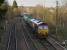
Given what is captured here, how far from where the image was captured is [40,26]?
26.6 m

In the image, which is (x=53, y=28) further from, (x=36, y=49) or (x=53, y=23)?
(x=36, y=49)

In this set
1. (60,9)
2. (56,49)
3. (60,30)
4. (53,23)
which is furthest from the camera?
(60,9)

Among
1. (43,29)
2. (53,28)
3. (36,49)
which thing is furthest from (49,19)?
(36,49)

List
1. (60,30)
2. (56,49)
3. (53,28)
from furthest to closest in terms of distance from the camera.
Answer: (53,28) < (60,30) < (56,49)

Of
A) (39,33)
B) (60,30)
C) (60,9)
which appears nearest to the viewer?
(39,33)

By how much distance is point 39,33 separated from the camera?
26.2 m

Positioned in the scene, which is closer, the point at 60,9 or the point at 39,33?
the point at 39,33

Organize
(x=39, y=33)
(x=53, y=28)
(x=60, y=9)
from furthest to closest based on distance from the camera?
(x=60, y=9) → (x=53, y=28) → (x=39, y=33)

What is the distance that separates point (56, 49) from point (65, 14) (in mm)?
18174

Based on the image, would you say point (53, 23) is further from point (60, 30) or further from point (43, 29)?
point (43, 29)

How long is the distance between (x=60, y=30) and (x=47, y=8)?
19.9 m

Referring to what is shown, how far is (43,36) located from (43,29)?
89 centimetres

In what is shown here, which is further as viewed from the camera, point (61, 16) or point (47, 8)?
point (47, 8)

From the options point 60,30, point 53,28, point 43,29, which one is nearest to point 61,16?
point 53,28
